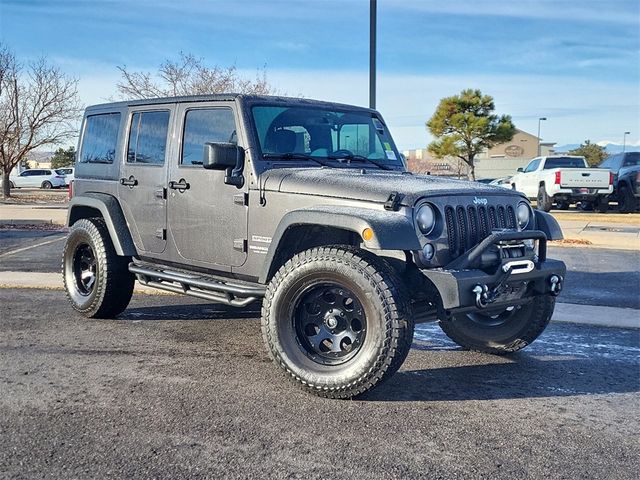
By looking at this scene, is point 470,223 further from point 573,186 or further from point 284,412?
point 573,186

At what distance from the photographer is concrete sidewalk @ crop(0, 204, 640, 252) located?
41.5 feet

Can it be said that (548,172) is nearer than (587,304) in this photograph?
No

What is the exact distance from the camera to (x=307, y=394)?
169 inches

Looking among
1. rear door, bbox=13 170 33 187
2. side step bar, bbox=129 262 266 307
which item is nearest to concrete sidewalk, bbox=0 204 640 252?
side step bar, bbox=129 262 266 307

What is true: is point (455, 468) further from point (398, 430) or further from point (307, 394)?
point (307, 394)

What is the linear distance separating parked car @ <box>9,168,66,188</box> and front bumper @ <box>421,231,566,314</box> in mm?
43270

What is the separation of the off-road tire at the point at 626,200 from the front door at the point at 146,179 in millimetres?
17419

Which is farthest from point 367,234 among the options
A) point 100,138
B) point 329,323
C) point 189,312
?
point 100,138

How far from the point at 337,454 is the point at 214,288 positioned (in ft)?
6.94

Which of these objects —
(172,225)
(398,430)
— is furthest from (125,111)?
(398,430)

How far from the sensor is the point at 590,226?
15867 millimetres

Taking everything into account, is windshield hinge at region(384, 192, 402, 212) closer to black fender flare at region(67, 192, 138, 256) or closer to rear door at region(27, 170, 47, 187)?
black fender flare at region(67, 192, 138, 256)

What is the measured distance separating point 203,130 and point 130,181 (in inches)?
37.7

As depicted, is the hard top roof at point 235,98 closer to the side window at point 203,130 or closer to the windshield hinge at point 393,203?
the side window at point 203,130
